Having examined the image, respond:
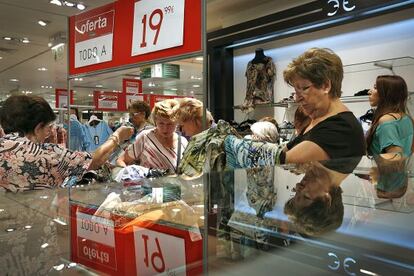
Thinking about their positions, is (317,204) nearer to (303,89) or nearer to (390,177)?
(390,177)

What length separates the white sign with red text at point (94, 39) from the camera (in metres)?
2.59

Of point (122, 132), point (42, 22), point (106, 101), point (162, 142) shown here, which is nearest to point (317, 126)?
point (122, 132)

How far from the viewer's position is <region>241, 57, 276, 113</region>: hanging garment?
560 centimetres

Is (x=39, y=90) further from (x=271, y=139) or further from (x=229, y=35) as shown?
(x=271, y=139)

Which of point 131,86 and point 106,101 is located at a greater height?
point 131,86

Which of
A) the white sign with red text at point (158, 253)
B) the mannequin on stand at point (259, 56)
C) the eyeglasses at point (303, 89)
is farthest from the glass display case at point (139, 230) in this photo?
the mannequin on stand at point (259, 56)

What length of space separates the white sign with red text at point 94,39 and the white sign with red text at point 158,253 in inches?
80.8

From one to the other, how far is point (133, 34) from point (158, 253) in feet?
6.28

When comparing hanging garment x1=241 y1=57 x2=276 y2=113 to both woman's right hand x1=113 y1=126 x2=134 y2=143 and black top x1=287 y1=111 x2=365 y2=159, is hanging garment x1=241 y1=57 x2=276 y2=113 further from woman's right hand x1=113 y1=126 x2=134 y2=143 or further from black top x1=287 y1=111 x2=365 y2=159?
black top x1=287 y1=111 x2=365 y2=159

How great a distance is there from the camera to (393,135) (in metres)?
2.05

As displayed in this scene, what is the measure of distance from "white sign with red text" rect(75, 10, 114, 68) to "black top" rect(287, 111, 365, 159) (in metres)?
1.68

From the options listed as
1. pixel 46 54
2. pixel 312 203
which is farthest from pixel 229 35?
pixel 46 54

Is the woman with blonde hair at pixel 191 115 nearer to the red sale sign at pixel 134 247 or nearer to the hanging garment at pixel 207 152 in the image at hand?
the hanging garment at pixel 207 152

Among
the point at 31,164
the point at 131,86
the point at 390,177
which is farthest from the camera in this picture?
the point at 131,86
